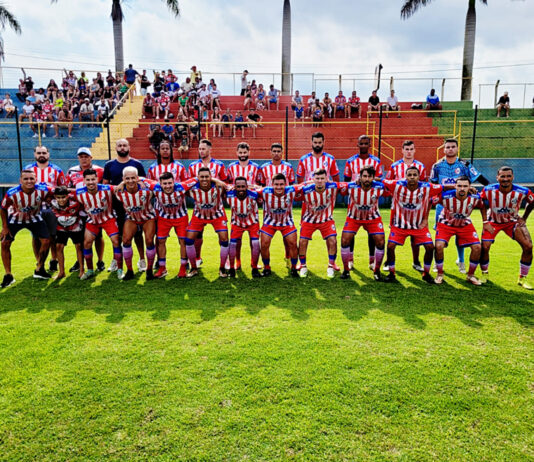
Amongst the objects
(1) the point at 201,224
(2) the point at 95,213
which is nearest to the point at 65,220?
(2) the point at 95,213

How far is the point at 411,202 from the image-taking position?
6098 mm

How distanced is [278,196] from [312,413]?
388 cm

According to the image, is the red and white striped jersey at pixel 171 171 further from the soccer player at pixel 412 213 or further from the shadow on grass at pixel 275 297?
the soccer player at pixel 412 213

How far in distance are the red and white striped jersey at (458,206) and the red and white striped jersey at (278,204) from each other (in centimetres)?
220

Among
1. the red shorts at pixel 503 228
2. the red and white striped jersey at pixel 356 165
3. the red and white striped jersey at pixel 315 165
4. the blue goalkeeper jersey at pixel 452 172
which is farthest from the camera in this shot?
the red and white striped jersey at pixel 315 165

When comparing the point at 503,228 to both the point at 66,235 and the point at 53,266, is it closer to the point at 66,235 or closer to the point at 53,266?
the point at 66,235

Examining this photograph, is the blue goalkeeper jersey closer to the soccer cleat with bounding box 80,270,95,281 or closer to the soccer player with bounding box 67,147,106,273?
→ the soccer player with bounding box 67,147,106,273

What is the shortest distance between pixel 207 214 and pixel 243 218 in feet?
1.90

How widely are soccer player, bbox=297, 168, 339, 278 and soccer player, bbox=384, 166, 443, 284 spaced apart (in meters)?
0.88

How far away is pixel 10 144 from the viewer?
17859mm

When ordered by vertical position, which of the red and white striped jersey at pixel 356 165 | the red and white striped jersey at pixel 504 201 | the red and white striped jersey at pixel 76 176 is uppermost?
the red and white striped jersey at pixel 356 165

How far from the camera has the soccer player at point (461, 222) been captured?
5961mm

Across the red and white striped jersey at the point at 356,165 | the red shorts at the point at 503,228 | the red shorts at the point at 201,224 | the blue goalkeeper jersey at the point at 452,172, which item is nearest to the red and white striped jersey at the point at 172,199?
the red shorts at the point at 201,224

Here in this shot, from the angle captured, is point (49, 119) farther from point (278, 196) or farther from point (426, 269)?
point (426, 269)
